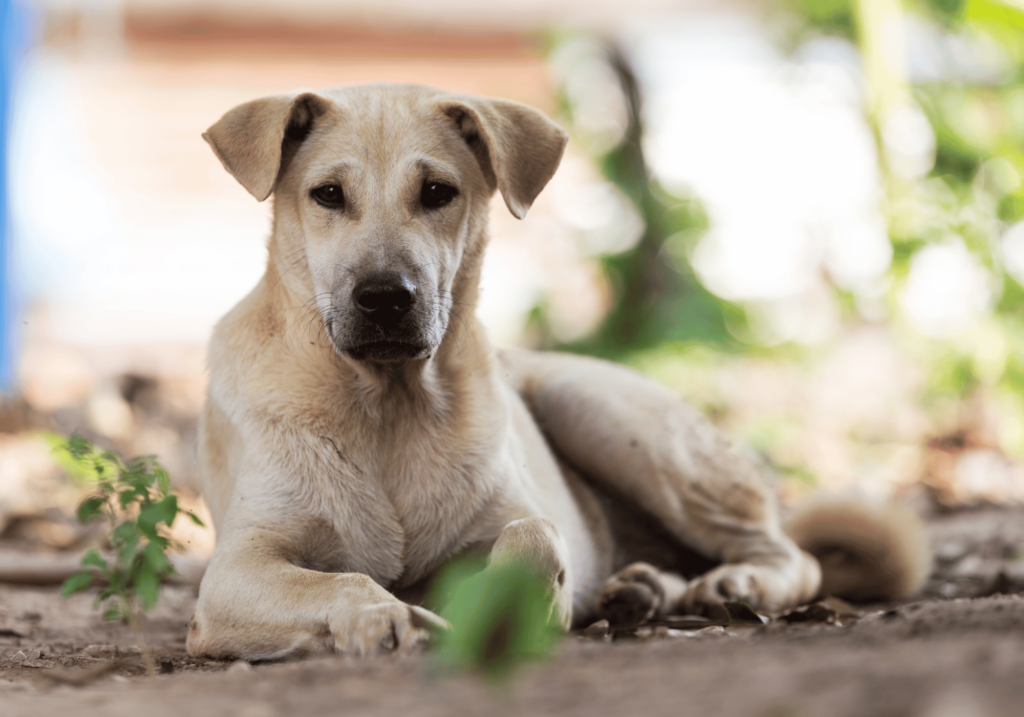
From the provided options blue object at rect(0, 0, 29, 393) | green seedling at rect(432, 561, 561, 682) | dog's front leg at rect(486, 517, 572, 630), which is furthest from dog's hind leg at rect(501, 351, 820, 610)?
blue object at rect(0, 0, 29, 393)

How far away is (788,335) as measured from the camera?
339 inches

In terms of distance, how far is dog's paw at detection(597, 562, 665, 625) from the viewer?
3.47 meters

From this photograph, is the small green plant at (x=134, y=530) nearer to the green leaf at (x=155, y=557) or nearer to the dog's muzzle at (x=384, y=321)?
the green leaf at (x=155, y=557)

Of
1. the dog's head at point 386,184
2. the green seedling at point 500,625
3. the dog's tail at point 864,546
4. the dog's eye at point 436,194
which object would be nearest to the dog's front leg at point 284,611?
the dog's head at point 386,184

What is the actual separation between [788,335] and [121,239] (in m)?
6.37

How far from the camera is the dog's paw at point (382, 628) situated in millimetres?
2371

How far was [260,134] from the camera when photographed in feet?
10.8

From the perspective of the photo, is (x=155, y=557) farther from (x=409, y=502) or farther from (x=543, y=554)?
(x=543, y=554)

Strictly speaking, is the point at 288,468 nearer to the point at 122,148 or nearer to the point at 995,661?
the point at 995,661

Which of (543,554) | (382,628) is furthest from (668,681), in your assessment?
(543,554)

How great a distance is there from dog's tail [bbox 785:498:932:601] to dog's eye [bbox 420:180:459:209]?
2102mm

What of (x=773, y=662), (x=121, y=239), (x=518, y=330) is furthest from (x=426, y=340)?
(x=121, y=239)

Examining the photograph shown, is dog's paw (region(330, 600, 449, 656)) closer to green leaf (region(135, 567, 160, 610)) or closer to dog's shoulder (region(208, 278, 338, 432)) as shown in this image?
green leaf (region(135, 567, 160, 610))

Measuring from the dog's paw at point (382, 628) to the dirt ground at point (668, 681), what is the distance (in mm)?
166
